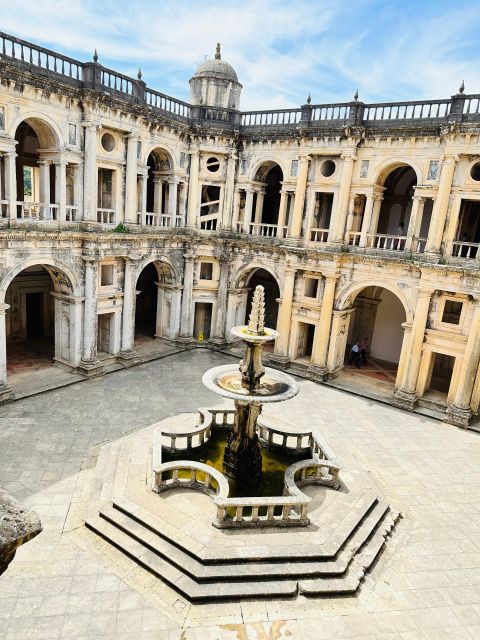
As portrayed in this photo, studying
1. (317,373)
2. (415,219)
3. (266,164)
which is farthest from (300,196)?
(317,373)

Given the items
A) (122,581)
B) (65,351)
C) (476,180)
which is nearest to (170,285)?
(65,351)

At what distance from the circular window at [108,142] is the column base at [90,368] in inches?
Answer: 402

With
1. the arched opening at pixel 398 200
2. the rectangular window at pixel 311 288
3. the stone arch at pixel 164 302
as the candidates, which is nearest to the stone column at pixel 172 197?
the stone arch at pixel 164 302

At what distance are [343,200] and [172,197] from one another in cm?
939

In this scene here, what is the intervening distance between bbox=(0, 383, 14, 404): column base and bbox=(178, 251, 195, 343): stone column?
1070 cm

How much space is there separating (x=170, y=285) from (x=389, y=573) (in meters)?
19.3

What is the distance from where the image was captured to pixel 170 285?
27250mm

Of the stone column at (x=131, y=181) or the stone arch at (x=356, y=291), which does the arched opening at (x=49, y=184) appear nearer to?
the stone column at (x=131, y=181)

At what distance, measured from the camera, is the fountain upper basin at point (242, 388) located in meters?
12.8

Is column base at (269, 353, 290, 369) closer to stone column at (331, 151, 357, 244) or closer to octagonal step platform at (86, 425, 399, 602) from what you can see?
stone column at (331, 151, 357, 244)

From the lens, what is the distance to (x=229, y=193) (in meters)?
26.9

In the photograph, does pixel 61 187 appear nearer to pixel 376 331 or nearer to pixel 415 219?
pixel 415 219

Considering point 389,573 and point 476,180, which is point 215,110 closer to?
point 476,180

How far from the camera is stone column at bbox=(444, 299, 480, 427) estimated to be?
2023 cm
